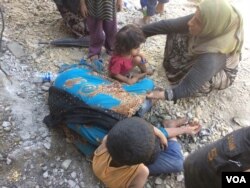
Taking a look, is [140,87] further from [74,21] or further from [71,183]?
[74,21]

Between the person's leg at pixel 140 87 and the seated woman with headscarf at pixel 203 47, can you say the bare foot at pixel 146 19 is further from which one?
the person's leg at pixel 140 87

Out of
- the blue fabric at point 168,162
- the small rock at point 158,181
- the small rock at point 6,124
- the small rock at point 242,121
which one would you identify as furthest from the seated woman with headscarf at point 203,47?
the small rock at point 6,124

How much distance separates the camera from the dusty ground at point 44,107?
2289mm

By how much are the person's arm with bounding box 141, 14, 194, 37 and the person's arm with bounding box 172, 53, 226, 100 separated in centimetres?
31

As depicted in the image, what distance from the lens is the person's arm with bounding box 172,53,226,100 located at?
2523 mm

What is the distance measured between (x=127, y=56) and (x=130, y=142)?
3.26 feet

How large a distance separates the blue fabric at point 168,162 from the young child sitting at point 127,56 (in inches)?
24.1

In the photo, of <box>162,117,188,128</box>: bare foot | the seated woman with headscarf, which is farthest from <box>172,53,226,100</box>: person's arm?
<box>162,117,188,128</box>: bare foot

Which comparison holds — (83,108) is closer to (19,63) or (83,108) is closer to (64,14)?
(19,63)

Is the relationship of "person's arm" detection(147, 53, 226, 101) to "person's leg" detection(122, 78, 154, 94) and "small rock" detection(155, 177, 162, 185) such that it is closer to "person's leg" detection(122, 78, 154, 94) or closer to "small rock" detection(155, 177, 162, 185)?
"person's leg" detection(122, 78, 154, 94)

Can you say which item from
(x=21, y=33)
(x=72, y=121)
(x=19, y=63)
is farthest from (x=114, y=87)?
(x=21, y=33)

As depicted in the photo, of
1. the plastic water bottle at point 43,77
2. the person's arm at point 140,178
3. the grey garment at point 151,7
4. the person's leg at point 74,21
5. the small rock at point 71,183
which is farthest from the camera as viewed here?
the grey garment at point 151,7

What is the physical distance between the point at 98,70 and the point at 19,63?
0.69 meters

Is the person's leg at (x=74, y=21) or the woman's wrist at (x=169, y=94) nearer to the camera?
the woman's wrist at (x=169, y=94)
